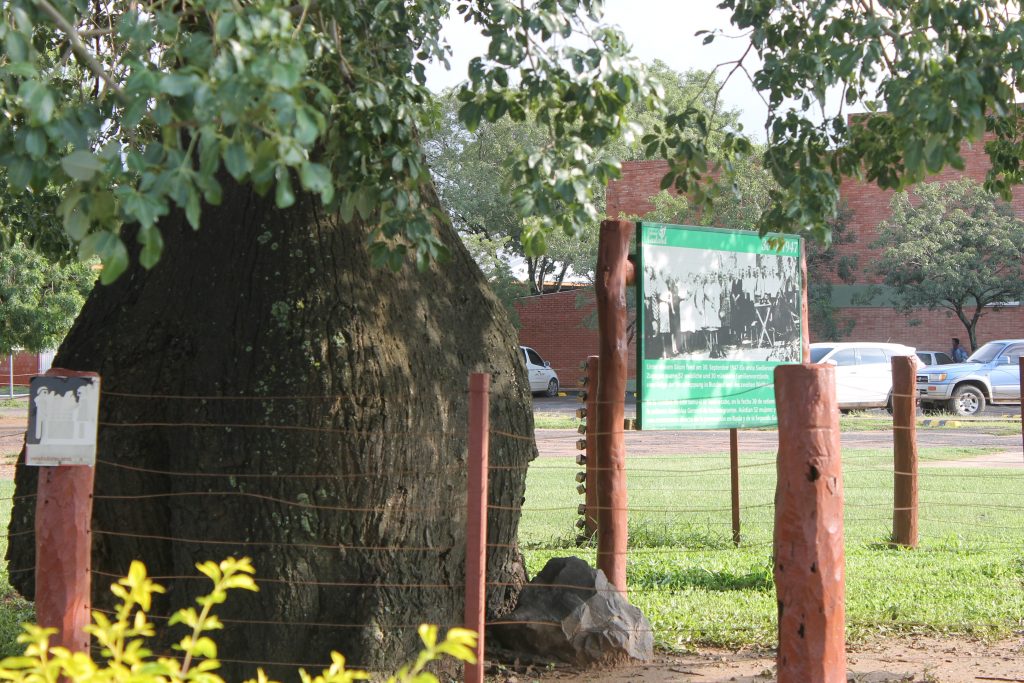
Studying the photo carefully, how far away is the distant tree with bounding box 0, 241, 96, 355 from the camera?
21.5 metres

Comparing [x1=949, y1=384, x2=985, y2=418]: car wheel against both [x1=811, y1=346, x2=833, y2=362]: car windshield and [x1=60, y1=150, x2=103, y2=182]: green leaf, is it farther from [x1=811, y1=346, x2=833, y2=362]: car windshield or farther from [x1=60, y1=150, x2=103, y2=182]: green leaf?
[x1=60, y1=150, x2=103, y2=182]: green leaf

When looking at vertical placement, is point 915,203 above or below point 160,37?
above

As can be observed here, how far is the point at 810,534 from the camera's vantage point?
3850 millimetres

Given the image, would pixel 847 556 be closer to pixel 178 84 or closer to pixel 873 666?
pixel 873 666

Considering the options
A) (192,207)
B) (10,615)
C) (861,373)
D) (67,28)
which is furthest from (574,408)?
(192,207)

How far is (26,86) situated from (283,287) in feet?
9.08

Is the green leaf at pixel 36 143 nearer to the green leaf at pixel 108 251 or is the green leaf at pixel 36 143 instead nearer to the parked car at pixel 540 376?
the green leaf at pixel 108 251

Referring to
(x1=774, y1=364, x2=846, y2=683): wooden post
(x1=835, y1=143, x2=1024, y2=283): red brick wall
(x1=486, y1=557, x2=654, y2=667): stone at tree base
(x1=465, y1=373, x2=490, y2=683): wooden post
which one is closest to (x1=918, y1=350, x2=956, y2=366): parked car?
(x1=835, y1=143, x2=1024, y2=283): red brick wall

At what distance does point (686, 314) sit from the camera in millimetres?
6996

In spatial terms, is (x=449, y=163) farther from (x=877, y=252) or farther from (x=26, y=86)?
(x=26, y=86)

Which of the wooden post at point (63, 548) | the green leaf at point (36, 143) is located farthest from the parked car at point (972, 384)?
→ the green leaf at point (36, 143)

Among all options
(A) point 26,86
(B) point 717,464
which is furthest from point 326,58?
(B) point 717,464

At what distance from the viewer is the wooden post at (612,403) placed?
6.64 metres

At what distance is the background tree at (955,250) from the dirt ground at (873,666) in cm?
2472
